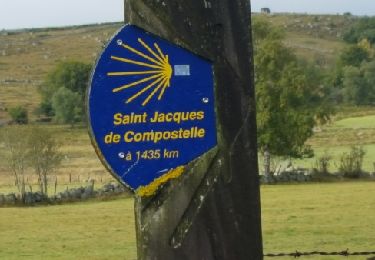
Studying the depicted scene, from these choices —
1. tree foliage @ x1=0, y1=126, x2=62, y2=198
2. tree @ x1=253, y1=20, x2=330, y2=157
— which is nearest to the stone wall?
tree foliage @ x1=0, y1=126, x2=62, y2=198

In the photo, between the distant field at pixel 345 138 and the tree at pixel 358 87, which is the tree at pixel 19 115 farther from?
the tree at pixel 358 87

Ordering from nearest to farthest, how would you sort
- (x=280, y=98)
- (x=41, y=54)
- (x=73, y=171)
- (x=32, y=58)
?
(x=280, y=98) → (x=73, y=171) → (x=32, y=58) → (x=41, y=54)

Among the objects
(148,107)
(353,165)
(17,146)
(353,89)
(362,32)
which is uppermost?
(148,107)

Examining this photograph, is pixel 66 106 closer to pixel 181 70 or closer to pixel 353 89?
pixel 353 89

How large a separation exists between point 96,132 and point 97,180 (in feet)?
151

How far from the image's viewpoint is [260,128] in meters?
46.0

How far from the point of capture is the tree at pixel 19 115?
9631cm

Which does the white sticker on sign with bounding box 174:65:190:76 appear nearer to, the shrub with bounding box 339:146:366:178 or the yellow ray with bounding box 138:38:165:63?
the yellow ray with bounding box 138:38:165:63

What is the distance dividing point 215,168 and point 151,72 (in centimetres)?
55

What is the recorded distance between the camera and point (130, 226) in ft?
85.8

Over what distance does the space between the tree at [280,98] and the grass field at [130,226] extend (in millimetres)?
7469

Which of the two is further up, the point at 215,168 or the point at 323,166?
the point at 215,168

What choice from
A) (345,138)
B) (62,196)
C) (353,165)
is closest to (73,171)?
(62,196)

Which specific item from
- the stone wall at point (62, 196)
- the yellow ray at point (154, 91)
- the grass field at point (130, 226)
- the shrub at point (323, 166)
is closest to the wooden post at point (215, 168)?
the yellow ray at point (154, 91)
